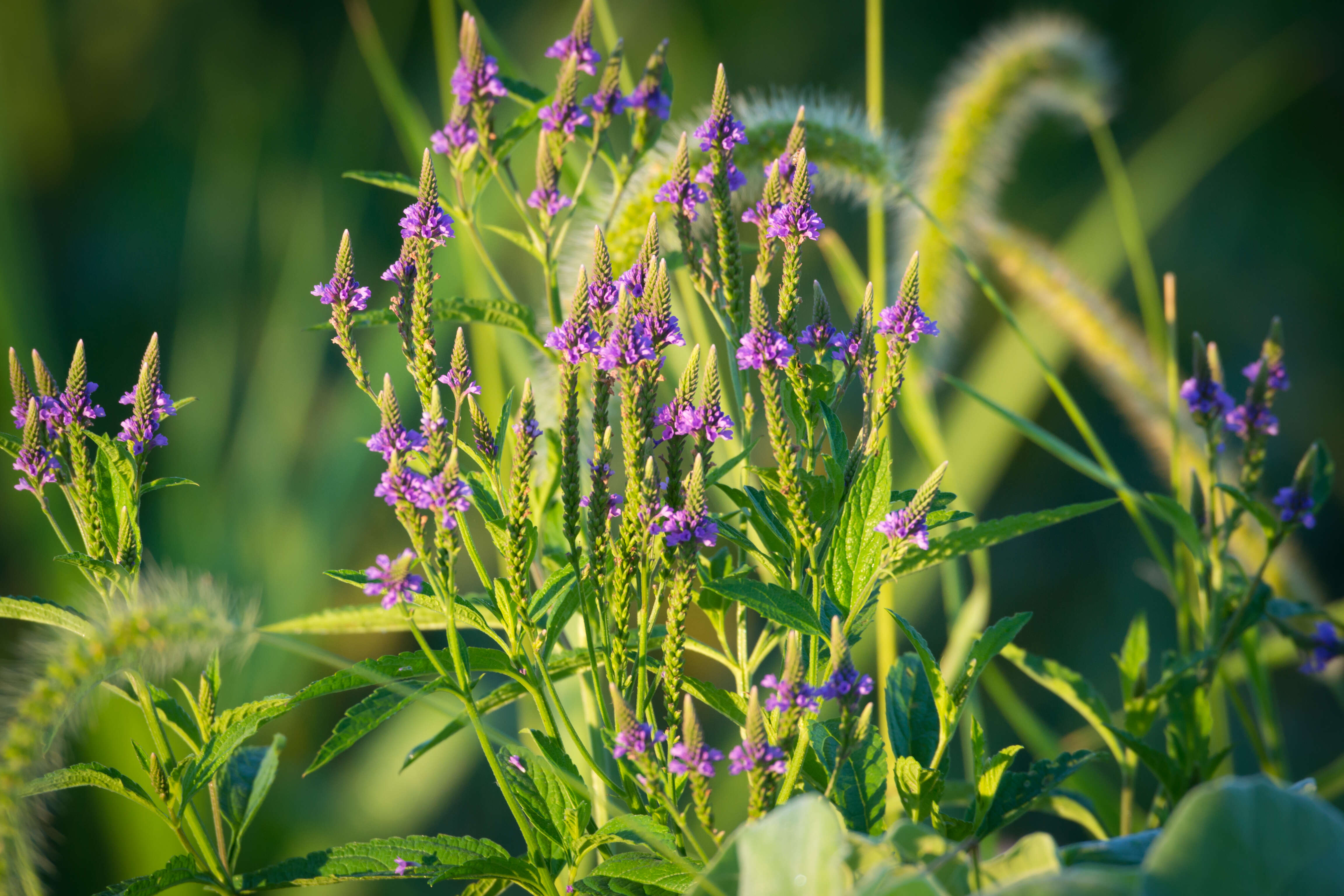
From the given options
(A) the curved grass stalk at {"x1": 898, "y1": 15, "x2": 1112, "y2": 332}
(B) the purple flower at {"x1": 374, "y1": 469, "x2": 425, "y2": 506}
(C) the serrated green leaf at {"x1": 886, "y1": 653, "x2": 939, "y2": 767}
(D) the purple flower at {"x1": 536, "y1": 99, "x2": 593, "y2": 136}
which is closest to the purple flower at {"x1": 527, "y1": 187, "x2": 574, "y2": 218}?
(D) the purple flower at {"x1": 536, "y1": 99, "x2": 593, "y2": 136}

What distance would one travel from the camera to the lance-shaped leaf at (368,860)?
1.04 ft

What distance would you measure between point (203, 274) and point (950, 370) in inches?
40.0

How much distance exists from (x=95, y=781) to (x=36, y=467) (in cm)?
12

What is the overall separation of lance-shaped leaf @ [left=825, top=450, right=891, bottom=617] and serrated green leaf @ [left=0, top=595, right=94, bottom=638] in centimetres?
26

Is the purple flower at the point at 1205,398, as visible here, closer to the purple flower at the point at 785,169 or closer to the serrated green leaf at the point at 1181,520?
the serrated green leaf at the point at 1181,520

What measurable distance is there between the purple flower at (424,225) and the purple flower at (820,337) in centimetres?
Answer: 14

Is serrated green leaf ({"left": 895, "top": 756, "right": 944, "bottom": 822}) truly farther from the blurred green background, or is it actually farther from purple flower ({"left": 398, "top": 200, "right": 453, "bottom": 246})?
the blurred green background

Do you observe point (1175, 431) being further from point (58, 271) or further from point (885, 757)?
point (58, 271)

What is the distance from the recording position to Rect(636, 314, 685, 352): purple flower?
0.30 meters

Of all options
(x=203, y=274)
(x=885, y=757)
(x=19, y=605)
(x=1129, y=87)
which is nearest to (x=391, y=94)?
(x=19, y=605)

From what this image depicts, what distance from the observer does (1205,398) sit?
378mm

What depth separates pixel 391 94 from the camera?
547 mm

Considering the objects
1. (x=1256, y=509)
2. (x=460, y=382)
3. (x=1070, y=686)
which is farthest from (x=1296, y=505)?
(x=460, y=382)

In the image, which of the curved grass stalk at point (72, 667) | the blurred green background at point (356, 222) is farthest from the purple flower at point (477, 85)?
the blurred green background at point (356, 222)
